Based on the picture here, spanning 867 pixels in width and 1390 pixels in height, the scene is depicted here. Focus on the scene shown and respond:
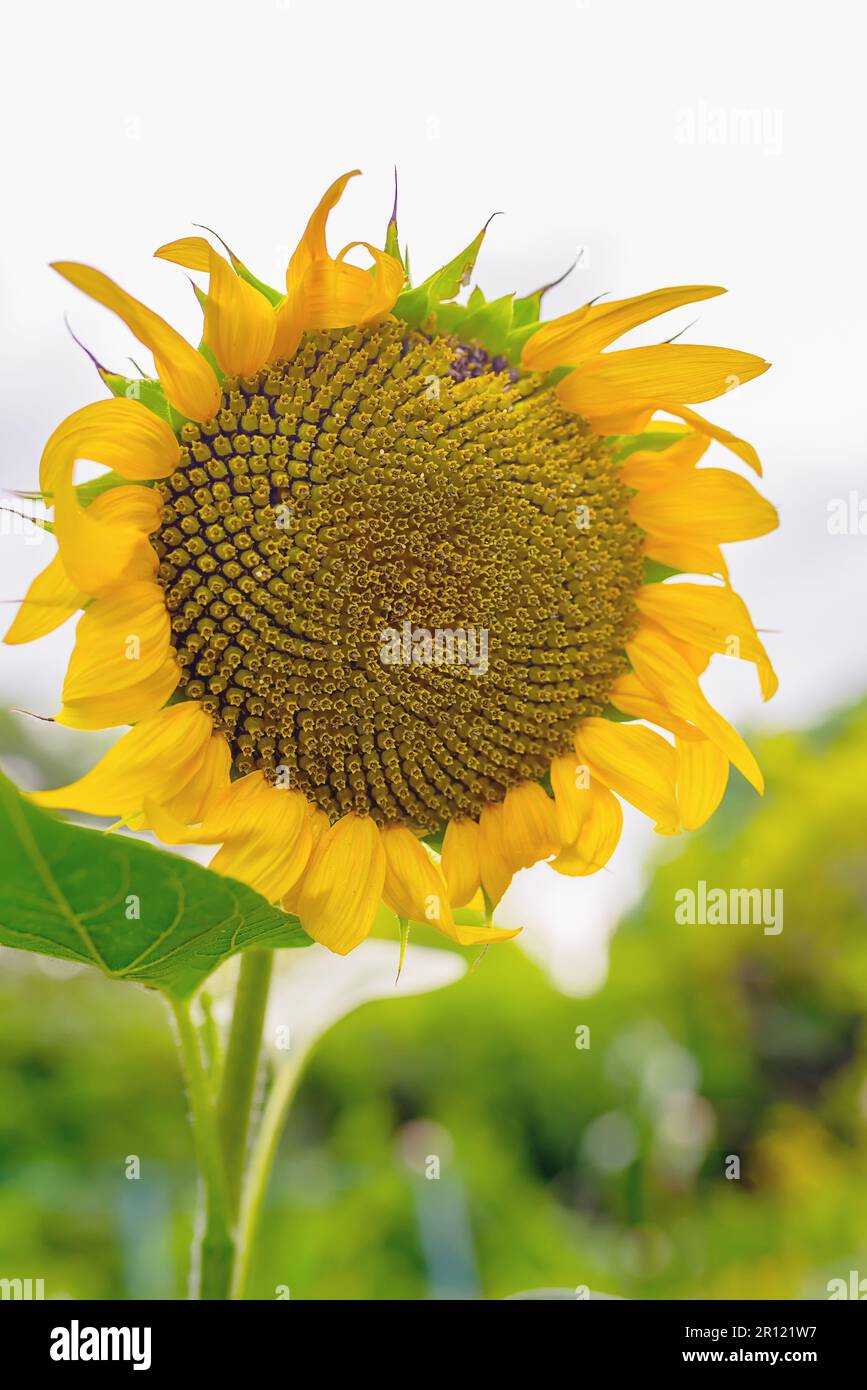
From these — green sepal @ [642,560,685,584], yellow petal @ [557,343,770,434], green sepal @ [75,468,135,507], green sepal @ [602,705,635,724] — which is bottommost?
green sepal @ [602,705,635,724]

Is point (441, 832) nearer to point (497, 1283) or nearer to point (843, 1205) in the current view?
point (497, 1283)

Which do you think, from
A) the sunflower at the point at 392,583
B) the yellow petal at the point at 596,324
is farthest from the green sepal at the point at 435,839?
the yellow petal at the point at 596,324

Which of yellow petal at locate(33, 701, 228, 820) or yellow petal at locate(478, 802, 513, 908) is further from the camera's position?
yellow petal at locate(478, 802, 513, 908)

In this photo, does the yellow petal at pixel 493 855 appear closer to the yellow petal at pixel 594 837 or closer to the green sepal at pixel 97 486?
the yellow petal at pixel 594 837

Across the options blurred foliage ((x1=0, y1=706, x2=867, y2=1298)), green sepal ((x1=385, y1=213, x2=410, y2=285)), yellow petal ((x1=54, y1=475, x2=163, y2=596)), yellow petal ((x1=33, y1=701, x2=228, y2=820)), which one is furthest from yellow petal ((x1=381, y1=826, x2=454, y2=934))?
blurred foliage ((x1=0, y1=706, x2=867, y2=1298))

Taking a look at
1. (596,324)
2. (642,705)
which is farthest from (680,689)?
(596,324)

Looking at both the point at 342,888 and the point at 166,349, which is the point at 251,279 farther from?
the point at 342,888

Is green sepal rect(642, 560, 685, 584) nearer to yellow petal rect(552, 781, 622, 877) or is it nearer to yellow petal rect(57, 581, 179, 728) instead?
yellow petal rect(552, 781, 622, 877)

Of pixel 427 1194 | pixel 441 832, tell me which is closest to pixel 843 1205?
pixel 427 1194
